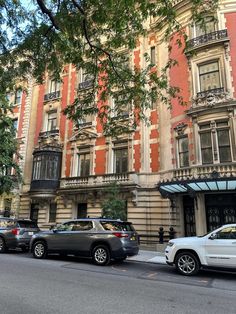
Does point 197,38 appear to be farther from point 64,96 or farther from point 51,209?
point 51,209

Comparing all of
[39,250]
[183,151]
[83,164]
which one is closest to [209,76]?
[183,151]

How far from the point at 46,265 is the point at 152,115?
13.0 meters

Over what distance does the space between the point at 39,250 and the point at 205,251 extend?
7.64 m

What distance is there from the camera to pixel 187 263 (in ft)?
31.7

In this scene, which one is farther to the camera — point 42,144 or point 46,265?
point 42,144

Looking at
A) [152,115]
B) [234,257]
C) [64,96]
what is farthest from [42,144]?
[234,257]

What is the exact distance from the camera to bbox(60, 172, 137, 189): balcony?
1876cm

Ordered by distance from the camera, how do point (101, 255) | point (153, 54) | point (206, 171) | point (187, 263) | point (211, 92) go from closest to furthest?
point (187, 263)
point (101, 255)
point (206, 171)
point (211, 92)
point (153, 54)

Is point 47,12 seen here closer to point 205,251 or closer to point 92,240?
point 92,240

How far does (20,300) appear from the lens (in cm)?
596

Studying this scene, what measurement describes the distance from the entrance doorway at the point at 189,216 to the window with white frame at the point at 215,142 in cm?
262

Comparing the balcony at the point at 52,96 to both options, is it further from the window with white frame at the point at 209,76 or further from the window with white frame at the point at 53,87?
the window with white frame at the point at 209,76

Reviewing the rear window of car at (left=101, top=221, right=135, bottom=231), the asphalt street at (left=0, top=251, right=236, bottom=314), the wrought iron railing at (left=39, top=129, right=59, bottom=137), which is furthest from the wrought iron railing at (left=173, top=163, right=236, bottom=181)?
the wrought iron railing at (left=39, top=129, right=59, bottom=137)

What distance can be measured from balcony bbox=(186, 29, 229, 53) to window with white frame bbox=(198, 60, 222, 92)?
1.29 metres
